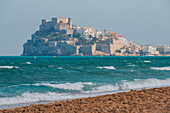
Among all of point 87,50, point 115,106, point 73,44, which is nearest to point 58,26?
point 73,44

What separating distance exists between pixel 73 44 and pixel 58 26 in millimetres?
20120

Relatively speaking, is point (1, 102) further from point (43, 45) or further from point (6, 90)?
point (43, 45)

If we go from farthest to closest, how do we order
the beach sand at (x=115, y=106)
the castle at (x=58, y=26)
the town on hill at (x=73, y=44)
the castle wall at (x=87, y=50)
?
the castle at (x=58, y=26) < the town on hill at (x=73, y=44) < the castle wall at (x=87, y=50) < the beach sand at (x=115, y=106)

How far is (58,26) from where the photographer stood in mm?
165875

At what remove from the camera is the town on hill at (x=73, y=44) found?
497 feet

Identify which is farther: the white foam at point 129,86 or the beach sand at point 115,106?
the white foam at point 129,86

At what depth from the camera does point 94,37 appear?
172 metres

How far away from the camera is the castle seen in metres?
165

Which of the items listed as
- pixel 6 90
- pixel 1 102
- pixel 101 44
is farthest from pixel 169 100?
pixel 101 44

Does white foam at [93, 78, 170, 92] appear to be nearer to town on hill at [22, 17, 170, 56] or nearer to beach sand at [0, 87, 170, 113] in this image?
beach sand at [0, 87, 170, 113]

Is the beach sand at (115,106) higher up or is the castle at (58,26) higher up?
the castle at (58,26)

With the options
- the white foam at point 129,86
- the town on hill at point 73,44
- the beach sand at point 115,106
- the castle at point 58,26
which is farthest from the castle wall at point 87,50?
the beach sand at point 115,106

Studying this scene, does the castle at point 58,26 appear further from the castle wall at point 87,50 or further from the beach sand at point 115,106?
the beach sand at point 115,106

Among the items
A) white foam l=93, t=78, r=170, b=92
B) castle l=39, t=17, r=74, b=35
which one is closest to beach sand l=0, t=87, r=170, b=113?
white foam l=93, t=78, r=170, b=92
